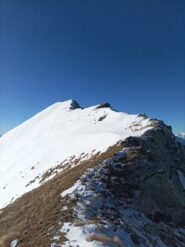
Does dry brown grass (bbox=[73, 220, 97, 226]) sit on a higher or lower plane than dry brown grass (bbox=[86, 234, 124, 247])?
higher

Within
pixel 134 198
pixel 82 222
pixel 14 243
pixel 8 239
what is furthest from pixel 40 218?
pixel 134 198

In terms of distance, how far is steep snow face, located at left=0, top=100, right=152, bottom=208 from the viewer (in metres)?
37.6

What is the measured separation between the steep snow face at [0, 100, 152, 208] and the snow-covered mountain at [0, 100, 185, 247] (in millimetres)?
242

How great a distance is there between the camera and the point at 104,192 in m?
24.5

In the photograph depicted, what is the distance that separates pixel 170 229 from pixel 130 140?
33.5 ft

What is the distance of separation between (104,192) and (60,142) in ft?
83.6

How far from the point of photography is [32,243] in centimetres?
1750

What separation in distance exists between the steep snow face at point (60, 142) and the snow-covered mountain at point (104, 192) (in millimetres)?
242

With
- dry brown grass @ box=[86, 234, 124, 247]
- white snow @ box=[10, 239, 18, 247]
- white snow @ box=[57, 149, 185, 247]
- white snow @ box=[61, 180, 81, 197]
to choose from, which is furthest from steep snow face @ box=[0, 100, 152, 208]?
white snow @ box=[10, 239, 18, 247]

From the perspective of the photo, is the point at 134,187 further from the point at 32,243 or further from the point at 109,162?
the point at 32,243

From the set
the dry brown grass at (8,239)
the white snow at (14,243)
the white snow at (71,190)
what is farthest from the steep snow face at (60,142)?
the white snow at (14,243)

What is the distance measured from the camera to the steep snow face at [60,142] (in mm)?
37625

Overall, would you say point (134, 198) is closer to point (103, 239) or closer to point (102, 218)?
point (102, 218)

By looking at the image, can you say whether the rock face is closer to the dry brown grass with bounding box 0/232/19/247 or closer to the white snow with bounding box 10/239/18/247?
the white snow with bounding box 10/239/18/247
